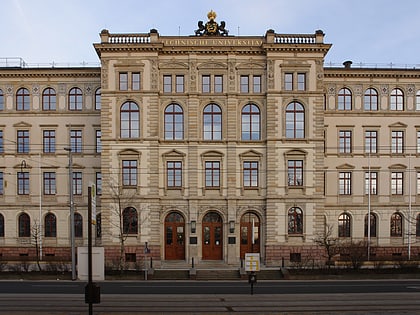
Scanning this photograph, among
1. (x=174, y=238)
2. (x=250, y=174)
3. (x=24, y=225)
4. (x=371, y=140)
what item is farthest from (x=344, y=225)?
(x=24, y=225)

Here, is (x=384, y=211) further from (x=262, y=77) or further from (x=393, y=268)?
(x=262, y=77)

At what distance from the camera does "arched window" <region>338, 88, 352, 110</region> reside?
41656mm

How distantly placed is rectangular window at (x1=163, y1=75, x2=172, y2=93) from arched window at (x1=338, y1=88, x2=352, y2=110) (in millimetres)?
17911

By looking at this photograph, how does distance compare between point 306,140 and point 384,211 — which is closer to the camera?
point 306,140

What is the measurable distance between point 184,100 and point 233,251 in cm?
1529

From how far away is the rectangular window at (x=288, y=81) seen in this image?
124 feet

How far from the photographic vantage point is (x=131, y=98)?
123 ft

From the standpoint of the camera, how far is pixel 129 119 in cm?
3766

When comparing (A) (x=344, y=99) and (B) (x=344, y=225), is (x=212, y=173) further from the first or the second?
(A) (x=344, y=99)

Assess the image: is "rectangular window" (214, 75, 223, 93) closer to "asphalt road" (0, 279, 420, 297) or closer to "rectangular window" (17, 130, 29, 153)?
"asphalt road" (0, 279, 420, 297)

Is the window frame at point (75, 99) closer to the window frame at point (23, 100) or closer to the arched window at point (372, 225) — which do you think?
the window frame at point (23, 100)

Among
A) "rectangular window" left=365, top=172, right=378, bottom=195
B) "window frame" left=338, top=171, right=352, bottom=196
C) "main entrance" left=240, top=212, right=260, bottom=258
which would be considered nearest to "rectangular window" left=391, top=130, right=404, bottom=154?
"rectangular window" left=365, top=172, right=378, bottom=195

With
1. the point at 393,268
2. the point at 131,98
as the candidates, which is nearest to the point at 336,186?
the point at 393,268

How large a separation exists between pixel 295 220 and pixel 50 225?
25013 millimetres
